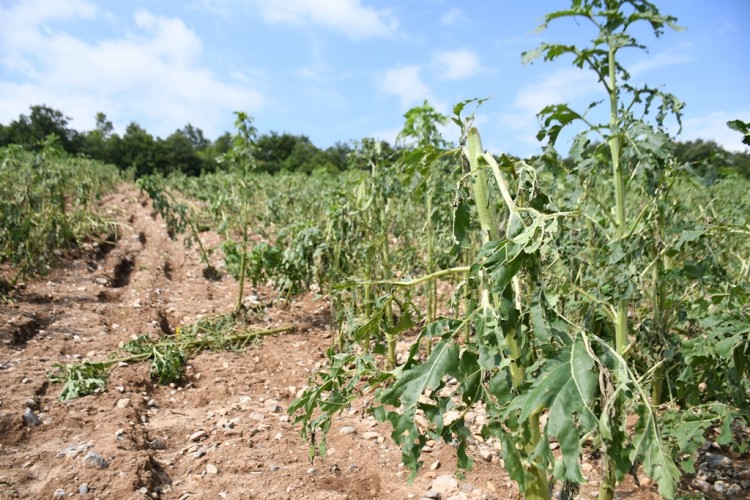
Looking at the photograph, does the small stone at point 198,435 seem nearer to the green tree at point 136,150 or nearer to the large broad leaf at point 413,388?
the large broad leaf at point 413,388

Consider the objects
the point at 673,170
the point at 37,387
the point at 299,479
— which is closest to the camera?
the point at 673,170

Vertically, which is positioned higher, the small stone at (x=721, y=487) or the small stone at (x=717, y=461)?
the small stone at (x=717, y=461)

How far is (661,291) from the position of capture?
→ 2.53 m

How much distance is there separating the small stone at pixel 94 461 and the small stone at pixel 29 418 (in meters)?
0.67

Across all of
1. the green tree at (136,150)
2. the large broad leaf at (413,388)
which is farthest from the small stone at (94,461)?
the green tree at (136,150)

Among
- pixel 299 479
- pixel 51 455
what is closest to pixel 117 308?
pixel 51 455

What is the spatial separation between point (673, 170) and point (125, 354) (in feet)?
12.8

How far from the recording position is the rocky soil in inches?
91.8

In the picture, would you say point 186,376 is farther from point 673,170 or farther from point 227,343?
point 673,170

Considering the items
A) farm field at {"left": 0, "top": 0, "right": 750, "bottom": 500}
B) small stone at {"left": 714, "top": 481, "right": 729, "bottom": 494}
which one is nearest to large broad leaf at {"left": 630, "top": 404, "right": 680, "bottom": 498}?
farm field at {"left": 0, "top": 0, "right": 750, "bottom": 500}

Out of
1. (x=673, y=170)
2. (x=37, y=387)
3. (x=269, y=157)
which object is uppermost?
(x=269, y=157)

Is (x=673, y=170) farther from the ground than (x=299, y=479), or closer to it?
farther from the ground

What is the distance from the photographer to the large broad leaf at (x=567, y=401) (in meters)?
1.01

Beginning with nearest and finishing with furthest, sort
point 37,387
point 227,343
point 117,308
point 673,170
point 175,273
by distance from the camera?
point 673,170 < point 37,387 < point 227,343 < point 117,308 < point 175,273
